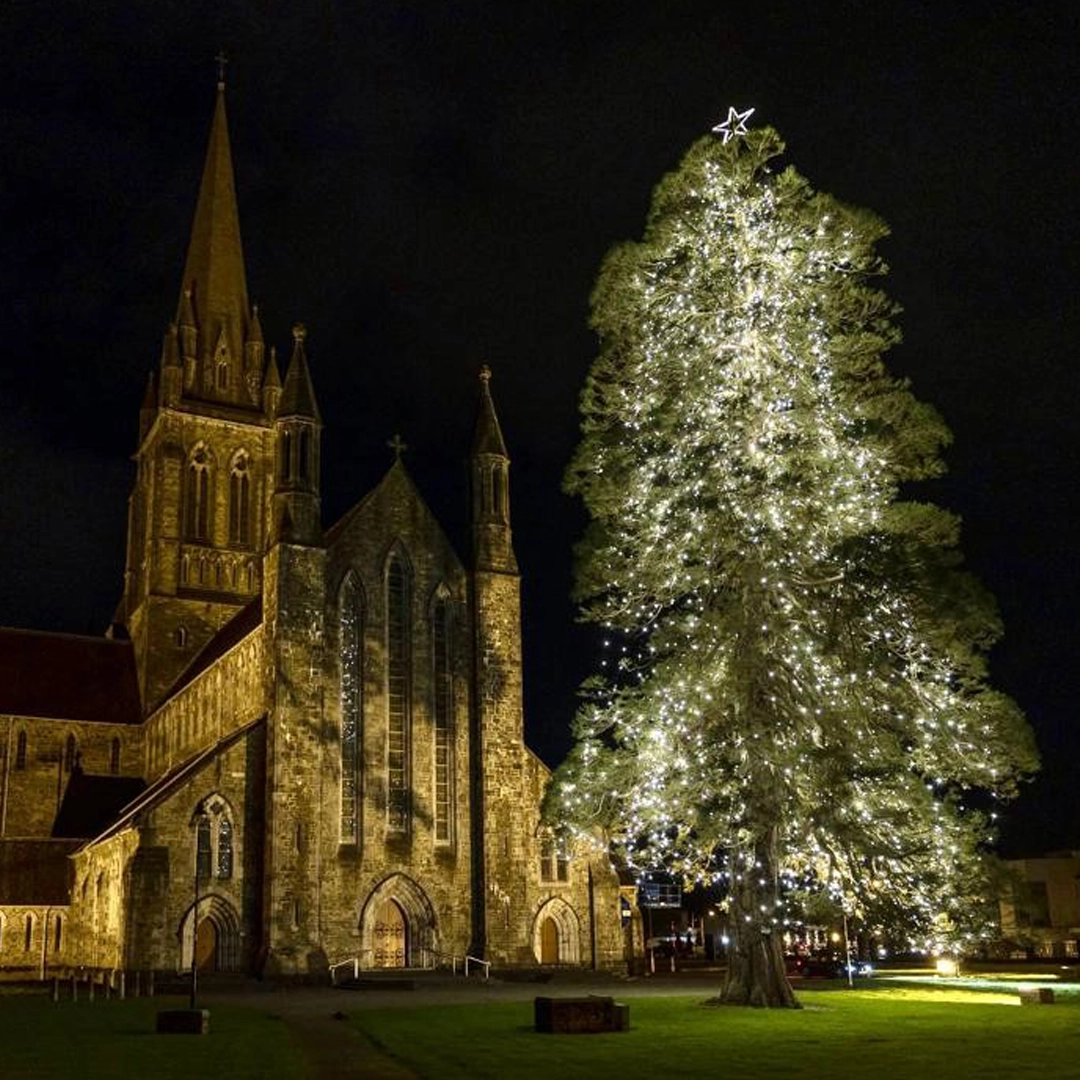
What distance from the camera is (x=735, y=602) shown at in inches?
1031

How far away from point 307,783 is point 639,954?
18.6m

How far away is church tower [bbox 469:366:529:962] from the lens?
146ft

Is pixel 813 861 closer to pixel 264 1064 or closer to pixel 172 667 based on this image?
pixel 264 1064

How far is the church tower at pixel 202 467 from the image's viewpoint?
63.9m

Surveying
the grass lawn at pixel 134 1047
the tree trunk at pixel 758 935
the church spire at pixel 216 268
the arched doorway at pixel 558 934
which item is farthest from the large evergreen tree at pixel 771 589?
the church spire at pixel 216 268

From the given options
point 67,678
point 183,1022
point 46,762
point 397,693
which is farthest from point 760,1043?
point 67,678

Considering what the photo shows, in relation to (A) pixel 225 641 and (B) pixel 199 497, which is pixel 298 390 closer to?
(A) pixel 225 641

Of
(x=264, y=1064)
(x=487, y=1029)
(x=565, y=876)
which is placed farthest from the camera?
(x=565, y=876)

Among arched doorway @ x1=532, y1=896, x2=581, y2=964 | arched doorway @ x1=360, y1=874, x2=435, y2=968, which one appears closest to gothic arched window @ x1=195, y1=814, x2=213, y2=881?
arched doorway @ x1=360, y1=874, x2=435, y2=968

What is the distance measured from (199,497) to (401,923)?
98.8 ft

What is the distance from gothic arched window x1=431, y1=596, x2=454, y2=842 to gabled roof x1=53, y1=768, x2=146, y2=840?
18696 millimetres

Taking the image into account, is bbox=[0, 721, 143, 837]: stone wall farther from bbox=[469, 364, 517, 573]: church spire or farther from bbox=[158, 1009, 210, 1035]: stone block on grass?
bbox=[158, 1009, 210, 1035]: stone block on grass

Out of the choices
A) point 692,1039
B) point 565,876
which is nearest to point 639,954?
point 565,876

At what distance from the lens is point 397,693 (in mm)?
45781
